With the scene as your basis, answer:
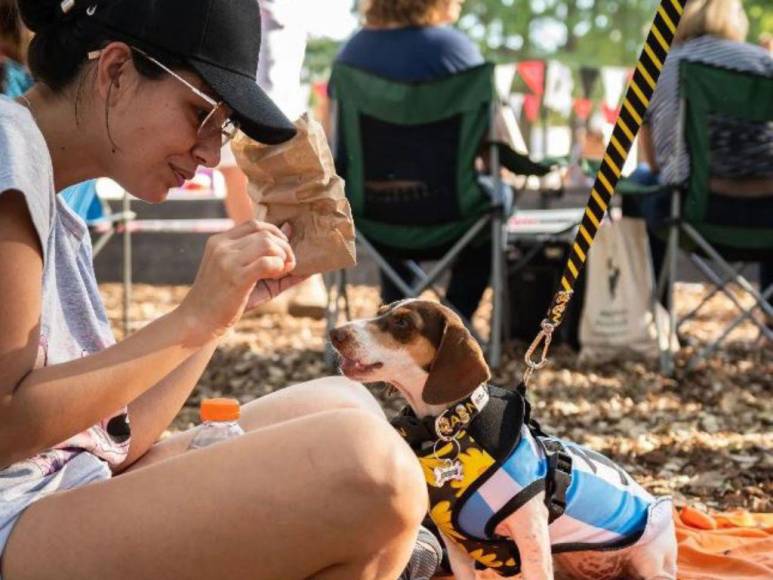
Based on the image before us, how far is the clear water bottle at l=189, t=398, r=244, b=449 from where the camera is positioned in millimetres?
2279

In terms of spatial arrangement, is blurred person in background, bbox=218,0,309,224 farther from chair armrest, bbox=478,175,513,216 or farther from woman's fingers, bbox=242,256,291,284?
woman's fingers, bbox=242,256,291,284

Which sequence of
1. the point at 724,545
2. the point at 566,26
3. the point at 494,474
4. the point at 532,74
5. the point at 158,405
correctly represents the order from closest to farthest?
1. the point at 158,405
2. the point at 494,474
3. the point at 724,545
4. the point at 532,74
5. the point at 566,26

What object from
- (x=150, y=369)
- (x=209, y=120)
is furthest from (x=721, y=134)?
(x=150, y=369)

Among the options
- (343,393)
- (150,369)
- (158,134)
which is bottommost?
(343,393)

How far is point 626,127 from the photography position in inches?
101

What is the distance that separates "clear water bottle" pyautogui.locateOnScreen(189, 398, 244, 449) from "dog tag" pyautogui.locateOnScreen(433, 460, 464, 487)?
0.56 m

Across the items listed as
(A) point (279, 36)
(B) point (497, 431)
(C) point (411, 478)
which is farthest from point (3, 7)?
(A) point (279, 36)

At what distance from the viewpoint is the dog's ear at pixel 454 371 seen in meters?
2.92

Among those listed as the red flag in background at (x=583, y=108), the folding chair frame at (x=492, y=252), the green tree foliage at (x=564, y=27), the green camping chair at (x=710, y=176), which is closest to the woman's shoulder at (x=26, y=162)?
the folding chair frame at (x=492, y=252)

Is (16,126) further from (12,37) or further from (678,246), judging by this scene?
(678,246)

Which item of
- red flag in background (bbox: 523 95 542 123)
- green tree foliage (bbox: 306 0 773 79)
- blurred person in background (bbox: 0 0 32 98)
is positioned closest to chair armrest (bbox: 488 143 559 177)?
blurred person in background (bbox: 0 0 32 98)

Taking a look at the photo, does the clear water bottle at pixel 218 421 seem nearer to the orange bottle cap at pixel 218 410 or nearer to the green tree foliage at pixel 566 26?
the orange bottle cap at pixel 218 410

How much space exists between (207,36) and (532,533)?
1.43m

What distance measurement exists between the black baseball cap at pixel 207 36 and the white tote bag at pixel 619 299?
4684 mm
